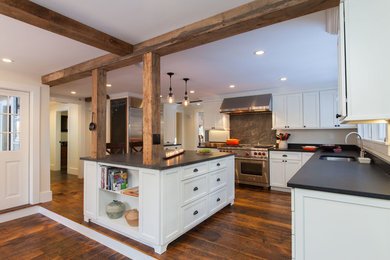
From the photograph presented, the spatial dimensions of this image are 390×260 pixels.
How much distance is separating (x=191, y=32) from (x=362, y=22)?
137 cm

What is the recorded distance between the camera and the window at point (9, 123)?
139 inches

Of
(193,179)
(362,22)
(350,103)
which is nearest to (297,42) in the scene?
(362,22)

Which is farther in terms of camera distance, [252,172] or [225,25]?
[252,172]

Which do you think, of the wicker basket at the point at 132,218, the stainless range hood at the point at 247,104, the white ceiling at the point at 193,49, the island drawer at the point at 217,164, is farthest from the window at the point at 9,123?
the stainless range hood at the point at 247,104

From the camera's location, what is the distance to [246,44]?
257cm

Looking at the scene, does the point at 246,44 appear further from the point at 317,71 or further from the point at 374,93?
the point at 317,71

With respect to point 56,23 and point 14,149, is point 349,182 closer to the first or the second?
point 56,23

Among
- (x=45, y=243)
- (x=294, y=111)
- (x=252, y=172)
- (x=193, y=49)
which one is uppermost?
(x=193, y=49)

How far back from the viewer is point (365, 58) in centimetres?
137

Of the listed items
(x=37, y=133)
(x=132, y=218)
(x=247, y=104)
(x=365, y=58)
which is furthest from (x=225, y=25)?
(x=37, y=133)

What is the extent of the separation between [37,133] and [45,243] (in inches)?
83.0

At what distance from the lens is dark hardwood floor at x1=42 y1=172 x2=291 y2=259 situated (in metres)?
2.22

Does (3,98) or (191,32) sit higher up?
(191,32)

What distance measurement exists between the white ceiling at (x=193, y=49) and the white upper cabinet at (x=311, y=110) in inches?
9.0
